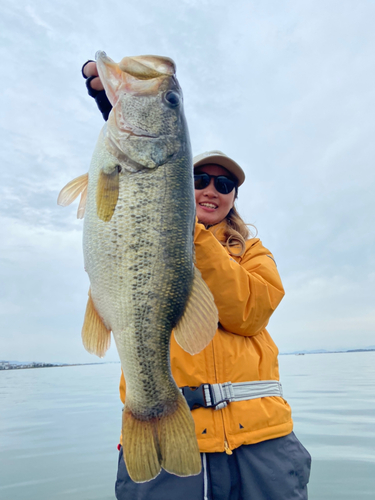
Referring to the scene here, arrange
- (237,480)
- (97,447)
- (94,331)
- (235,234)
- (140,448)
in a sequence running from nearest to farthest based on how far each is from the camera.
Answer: (140,448) → (94,331) → (237,480) → (235,234) → (97,447)

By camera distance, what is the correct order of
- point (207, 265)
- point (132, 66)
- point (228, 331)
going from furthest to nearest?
point (228, 331) < point (207, 265) < point (132, 66)

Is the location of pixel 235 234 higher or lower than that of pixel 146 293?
higher

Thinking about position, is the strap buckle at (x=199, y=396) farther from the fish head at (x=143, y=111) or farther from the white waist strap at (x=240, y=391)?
the fish head at (x=143, y=111)

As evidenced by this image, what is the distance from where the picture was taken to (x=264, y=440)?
198 centimetres

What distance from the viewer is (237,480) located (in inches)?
75.7

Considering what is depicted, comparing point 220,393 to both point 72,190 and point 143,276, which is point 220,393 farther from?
point 72,190

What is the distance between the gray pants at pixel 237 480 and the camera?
72.5 inches

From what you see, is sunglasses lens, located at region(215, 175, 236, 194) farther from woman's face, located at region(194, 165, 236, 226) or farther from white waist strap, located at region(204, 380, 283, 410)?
white waist strap, located at region(204, 380, 283, 410)

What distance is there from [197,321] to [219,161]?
160 cm

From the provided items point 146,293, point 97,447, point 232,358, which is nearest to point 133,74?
point 146,293

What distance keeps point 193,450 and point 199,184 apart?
1.88m

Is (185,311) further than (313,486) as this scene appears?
No

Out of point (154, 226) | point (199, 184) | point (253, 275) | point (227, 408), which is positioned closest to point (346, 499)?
point (227, 408)

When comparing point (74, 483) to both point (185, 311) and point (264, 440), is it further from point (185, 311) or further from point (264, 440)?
point (185, 311)
